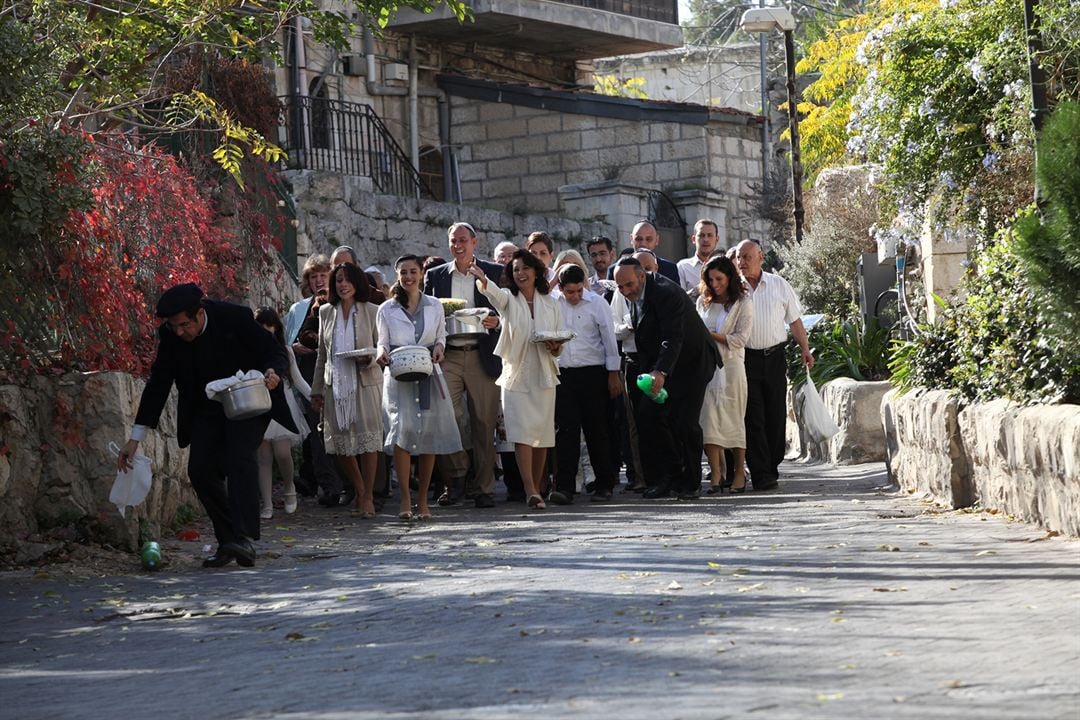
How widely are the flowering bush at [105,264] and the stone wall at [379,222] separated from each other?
14.4 ft

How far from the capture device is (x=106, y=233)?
11.7m

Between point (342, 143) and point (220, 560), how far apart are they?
13320mm

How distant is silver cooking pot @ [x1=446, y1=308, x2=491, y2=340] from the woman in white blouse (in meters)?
0.56

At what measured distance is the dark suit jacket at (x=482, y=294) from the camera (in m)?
13.6

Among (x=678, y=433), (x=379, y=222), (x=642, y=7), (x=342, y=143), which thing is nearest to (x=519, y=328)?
(x=678, y=433)

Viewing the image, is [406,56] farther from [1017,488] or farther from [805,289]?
[1017,488]

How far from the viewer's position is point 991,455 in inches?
399

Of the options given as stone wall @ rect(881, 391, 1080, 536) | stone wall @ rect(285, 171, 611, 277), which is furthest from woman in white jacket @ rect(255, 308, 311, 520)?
stone wall @ rect(285, 171, 611, 277)

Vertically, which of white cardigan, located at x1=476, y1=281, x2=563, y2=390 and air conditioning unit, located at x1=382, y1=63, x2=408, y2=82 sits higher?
air conditioning unit, located at x1=382, y1=63, x2=408, y2=82

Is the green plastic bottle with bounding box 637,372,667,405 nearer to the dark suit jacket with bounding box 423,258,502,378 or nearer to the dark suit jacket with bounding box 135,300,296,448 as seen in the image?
the dark suit jacket with bounding box 423,258,502,378

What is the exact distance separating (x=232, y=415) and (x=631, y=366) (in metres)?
4.84

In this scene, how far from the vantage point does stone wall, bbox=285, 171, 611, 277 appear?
1978 cm

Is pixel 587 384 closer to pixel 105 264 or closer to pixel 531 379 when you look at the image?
pixel 531 379

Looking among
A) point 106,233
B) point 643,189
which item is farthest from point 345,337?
point 643,189
